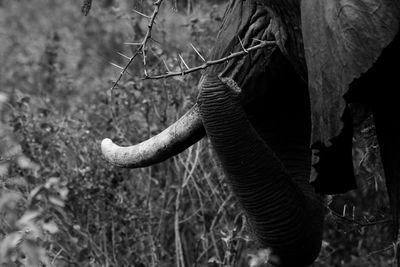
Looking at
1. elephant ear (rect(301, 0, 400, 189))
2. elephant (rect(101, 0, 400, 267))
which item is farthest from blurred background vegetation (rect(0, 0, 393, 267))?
elephant ear (rect(301, 0, 400, 189))

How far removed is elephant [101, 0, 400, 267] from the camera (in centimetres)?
257

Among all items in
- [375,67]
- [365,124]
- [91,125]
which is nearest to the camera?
[375,67]

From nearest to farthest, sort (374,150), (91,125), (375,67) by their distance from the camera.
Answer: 1. (375,67)
2. (374,150)
3. (91,125)

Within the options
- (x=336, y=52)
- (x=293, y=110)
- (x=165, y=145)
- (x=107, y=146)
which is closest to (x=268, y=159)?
(x=293, y=110)

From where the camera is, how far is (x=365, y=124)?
351cm

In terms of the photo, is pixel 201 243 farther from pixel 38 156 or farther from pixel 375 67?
pixel 375 67

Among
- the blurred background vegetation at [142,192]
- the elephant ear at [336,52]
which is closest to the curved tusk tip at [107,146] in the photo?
the blurred background vegetation at [142,192]

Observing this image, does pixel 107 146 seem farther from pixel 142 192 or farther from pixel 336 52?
pixel 142 192

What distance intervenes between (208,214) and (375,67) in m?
2.41

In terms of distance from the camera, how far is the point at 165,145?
330 centimetres

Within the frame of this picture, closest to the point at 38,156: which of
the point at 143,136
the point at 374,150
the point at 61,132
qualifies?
the point at 61,132

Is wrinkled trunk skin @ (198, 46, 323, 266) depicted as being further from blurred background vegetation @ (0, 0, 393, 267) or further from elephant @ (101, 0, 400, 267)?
blurred background vegetation @ (0, 0, 393, 267)

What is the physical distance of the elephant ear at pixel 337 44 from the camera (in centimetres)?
250

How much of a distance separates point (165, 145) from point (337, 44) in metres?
0.88
